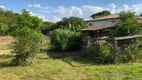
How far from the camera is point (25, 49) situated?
11758mm

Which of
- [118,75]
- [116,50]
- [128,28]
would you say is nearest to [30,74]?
[118,75]

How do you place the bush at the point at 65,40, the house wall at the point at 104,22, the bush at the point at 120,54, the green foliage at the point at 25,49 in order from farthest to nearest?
1. the house wall at the point at 104,22
2. the bush at the point at 65,40
3. the green foliage at the point at 25,49
4. the bush at the point at 120,54

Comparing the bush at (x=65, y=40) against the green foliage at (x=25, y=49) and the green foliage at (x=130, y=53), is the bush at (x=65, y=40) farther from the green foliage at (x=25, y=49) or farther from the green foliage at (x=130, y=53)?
the green foliage at (x=130, y=53)

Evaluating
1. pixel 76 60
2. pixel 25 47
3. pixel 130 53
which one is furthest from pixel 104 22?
pixel 25 47

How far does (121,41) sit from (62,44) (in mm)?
6555

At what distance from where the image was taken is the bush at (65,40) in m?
18.4

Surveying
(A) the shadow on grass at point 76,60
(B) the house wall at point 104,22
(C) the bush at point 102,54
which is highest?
(B) the house wall at point 104,22

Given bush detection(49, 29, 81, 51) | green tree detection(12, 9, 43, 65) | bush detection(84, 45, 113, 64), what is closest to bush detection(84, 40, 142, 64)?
bush detection(84, 45, 113, 64)

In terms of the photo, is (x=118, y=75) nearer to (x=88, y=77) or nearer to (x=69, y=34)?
(x=88, y=77)

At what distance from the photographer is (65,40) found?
18406mm

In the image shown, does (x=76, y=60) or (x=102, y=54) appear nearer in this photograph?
(x=102, y=54)

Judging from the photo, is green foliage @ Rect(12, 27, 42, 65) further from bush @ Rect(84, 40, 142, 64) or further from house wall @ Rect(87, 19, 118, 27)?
house wall @ Rect(87, 19, 118, 27)

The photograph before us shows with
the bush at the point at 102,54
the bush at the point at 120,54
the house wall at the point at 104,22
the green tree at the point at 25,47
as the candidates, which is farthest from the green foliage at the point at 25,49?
the house wall at the point at 104,22

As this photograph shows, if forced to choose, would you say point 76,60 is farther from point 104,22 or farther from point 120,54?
point 104,22
